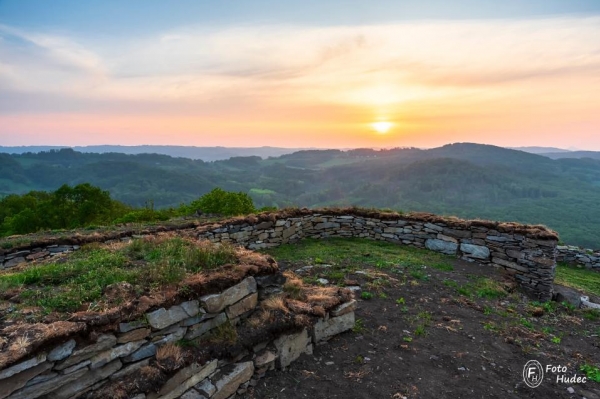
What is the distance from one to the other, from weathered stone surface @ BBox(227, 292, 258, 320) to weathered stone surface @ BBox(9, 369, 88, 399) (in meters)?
2.56

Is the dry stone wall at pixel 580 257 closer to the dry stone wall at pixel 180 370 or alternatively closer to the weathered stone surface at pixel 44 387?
the dry stone wall at pixel 180 370

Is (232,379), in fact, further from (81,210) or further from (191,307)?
(81,210)

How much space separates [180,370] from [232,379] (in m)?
0.95

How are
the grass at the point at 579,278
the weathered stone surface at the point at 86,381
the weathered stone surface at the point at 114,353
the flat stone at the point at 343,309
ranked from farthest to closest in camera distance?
the grass at the point at 579,278, the flat stone at the point at 343,309, the weathered stone surface at the point at 114,353, the weathered stone surface at the point at 86,381

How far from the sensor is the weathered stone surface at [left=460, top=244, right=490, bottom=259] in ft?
42.8

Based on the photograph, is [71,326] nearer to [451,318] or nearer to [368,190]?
[451,318]

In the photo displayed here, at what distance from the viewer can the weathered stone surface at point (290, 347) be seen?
21.1 ft

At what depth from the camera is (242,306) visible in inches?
263

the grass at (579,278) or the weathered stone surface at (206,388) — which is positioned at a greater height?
the weathered stone surface at (206,388)

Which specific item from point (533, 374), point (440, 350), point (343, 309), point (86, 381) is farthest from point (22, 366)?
point (533, 374)

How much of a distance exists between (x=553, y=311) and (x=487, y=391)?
5.60 m

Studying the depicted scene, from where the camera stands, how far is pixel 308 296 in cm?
770

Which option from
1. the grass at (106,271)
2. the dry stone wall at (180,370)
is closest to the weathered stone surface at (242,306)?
the dry stone wall at (180,370)

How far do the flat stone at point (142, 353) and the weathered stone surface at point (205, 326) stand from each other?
63 centimetres
